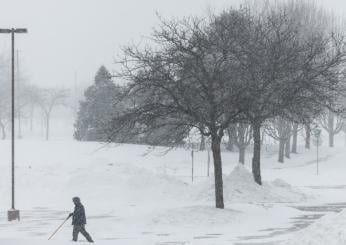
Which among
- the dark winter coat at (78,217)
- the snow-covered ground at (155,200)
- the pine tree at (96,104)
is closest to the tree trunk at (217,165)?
the snow-covered ground at (155,200)

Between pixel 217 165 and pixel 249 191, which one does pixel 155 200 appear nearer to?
pixel 249 191

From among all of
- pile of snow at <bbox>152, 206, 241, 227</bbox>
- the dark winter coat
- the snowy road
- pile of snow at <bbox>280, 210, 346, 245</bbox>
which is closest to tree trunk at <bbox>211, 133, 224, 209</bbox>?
pile of snow at <bbox>152, 206, 241, 227</bbox>

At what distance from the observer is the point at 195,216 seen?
25.7 m

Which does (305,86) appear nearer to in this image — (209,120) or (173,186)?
(209,120)

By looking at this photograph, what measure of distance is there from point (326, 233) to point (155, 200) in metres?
19.5

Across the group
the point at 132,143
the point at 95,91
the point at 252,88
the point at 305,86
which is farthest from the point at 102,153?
the point at 252,88

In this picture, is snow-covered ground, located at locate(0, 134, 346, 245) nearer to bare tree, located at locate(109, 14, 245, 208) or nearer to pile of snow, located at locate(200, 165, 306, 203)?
pile of snow, located at locate(200, 165, 306, 203)

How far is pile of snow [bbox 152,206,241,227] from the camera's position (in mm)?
25203

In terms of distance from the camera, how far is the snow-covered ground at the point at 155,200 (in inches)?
918

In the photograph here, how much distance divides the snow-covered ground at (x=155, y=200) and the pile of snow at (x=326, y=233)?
0.14 m

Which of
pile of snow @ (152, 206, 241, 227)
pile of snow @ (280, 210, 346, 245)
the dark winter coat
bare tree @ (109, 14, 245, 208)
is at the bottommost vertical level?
pile of snow @ (152, 206, 241, 227)

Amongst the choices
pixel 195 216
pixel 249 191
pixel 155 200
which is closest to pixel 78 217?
pixel 195 216

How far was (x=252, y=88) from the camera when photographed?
26.2 m

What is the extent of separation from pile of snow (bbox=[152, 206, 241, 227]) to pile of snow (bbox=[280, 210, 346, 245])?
28.7 feet
